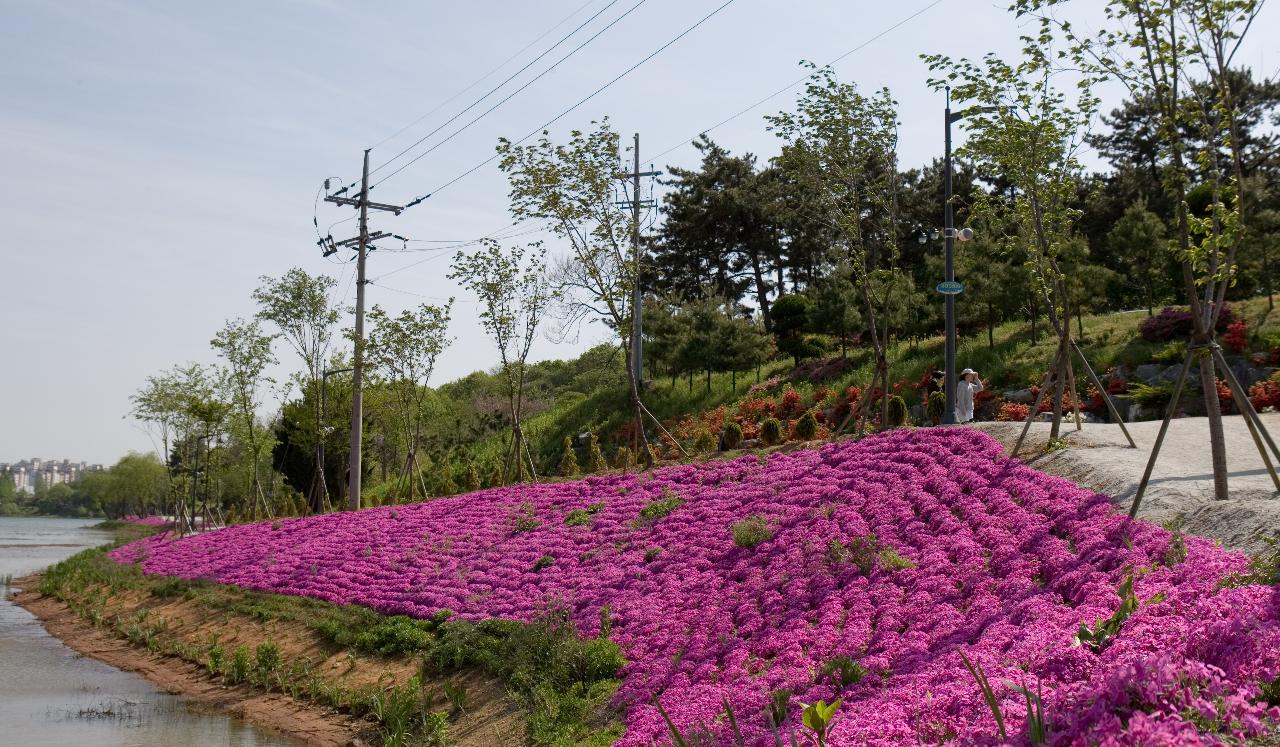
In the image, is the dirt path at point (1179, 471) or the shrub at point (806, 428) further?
the shrub at point (806, 428)

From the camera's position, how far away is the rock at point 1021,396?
27294 millimetres

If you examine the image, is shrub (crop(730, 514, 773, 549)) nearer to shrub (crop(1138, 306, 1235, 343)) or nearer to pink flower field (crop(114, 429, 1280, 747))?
pink flower field (crop(114, 429, 1280, 747))

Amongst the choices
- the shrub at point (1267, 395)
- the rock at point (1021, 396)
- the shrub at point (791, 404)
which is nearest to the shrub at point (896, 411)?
the rock at point (1021, 396)

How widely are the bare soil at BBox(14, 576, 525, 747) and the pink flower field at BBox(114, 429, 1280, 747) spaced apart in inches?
53.3

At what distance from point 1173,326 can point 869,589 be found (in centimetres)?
2162

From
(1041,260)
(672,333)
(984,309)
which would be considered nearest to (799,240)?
(672,333)

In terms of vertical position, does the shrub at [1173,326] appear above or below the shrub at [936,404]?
above

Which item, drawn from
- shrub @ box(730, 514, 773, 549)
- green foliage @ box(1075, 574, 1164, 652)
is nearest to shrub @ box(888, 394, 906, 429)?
shrub @ box(730, 514, 773, 549)

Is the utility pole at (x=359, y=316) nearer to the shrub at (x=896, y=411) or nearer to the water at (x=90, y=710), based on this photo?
the water at (x=90, y=710)

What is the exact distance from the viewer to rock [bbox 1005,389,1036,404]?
2729 cm

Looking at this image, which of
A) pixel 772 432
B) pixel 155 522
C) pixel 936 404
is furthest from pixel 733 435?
pixel 155 522

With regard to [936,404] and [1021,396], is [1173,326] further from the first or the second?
[936,404]

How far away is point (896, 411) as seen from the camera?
75.8 feet

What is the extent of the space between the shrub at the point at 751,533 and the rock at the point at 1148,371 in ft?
52.5
